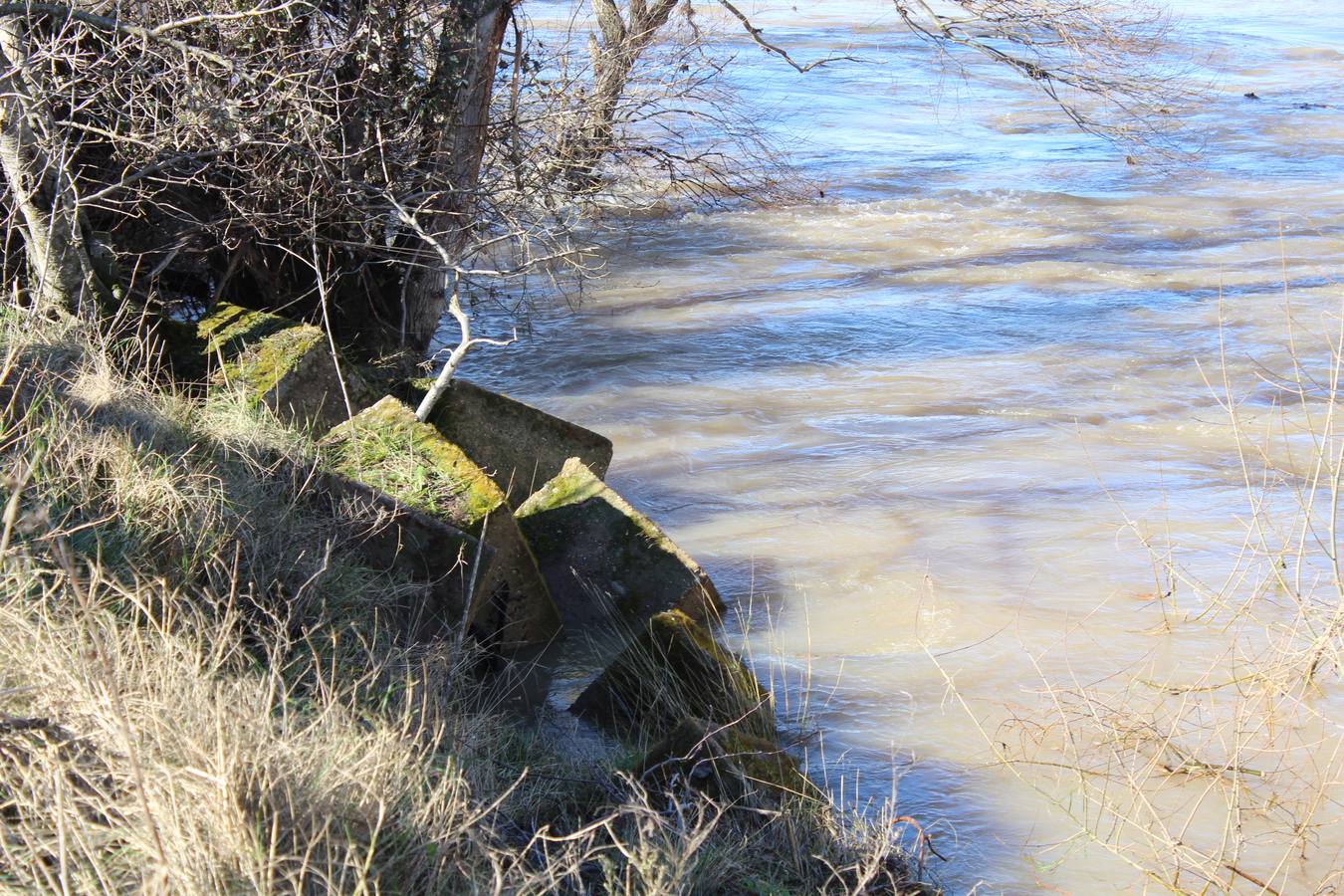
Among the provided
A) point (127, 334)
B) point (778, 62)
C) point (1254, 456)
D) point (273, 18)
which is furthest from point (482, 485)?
point (778, 62)

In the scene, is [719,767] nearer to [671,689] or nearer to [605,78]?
[671,689]

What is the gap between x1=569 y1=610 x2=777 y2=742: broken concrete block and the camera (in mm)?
4500

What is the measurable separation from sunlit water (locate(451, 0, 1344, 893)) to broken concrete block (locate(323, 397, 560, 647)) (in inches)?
44.5

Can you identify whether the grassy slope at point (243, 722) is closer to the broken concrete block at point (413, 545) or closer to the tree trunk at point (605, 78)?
the broken concrete block at point (413, 545)

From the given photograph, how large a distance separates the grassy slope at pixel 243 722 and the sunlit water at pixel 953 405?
116 centimetres

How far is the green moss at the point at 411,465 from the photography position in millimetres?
4996

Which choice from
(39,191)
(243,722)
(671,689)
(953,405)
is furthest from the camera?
(953,405)

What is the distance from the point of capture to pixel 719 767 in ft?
A: 12.3

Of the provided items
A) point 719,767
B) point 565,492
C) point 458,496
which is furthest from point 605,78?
point 719,767

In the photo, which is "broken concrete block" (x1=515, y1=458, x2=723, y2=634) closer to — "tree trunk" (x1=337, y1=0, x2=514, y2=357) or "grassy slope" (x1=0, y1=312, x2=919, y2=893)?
"grassy slope" (x1=0, y1=312, x2=919, y2=893)

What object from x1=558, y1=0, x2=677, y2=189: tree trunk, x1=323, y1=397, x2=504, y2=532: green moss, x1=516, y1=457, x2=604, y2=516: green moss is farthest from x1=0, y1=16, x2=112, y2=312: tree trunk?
x1=558, y1=0, x2=677, y2=189: tree trunk

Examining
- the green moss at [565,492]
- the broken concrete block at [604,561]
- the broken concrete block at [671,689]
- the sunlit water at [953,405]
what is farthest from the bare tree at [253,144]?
the broken concrete block at [671,689]

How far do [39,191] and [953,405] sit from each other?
6.11m

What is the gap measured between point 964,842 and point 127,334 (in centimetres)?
460
